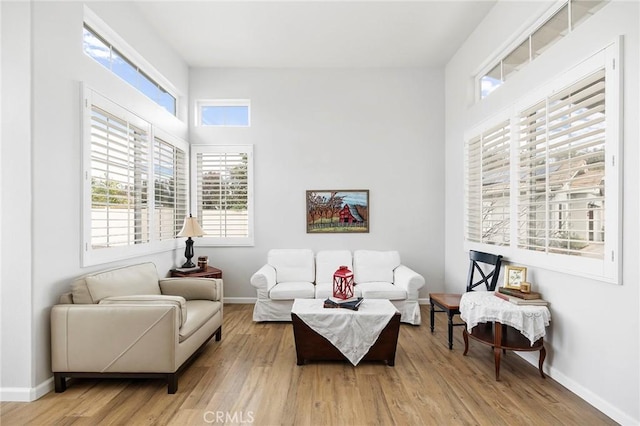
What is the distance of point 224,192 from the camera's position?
17.1ft

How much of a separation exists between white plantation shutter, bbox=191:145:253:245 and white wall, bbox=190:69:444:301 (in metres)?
0.15

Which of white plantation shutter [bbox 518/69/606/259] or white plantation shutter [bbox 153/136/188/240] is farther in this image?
white plantation shutter [bbox 153/136/188/240]

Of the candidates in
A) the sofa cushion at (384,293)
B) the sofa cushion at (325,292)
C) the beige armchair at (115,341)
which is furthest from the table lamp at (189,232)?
the sofa cushion at (384,293)

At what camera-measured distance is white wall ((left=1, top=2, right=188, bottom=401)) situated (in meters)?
2.41

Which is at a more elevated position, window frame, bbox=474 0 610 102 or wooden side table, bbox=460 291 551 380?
window frame, bbox=474 0 610 102

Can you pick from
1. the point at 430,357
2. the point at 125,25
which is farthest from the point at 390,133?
the point at 125,25

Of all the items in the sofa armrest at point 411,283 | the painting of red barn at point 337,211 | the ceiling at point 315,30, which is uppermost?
the ceiling at point 315,30

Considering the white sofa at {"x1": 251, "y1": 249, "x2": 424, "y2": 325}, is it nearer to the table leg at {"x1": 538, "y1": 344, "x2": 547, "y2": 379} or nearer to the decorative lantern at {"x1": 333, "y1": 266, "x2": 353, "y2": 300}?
the decorative lantern at {"x1": 333, "y1": 266, "x2": 353, "y2": 300}

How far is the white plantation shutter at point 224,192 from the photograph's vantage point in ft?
17.0

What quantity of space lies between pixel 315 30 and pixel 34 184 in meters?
3.30

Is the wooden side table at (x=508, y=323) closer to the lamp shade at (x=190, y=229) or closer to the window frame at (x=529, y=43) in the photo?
the window frame at (x=529, y=43)

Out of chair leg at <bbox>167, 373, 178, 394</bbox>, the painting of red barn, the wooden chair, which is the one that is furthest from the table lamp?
the wooden chair
